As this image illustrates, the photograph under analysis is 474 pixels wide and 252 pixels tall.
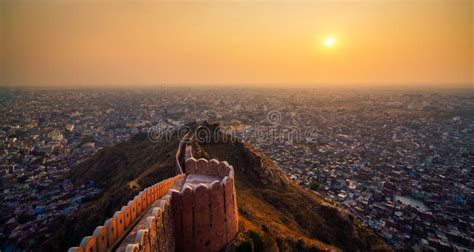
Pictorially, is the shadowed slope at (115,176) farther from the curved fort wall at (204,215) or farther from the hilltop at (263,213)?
the curved fort wall at (204,215)

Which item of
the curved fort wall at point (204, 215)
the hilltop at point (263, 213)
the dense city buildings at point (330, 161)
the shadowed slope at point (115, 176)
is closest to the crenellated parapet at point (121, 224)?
the curved fort wall at point (204, 215)

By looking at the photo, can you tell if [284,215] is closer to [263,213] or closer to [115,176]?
[263,213]

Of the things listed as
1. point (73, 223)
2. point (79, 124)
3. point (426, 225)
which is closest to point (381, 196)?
point (426, 225)

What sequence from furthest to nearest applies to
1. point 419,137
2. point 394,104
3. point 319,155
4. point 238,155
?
point 394,104 < point 419,137 < point 319,155 < point 238,155

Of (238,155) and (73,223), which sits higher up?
(238,155)

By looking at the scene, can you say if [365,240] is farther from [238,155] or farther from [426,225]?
[238,155]
